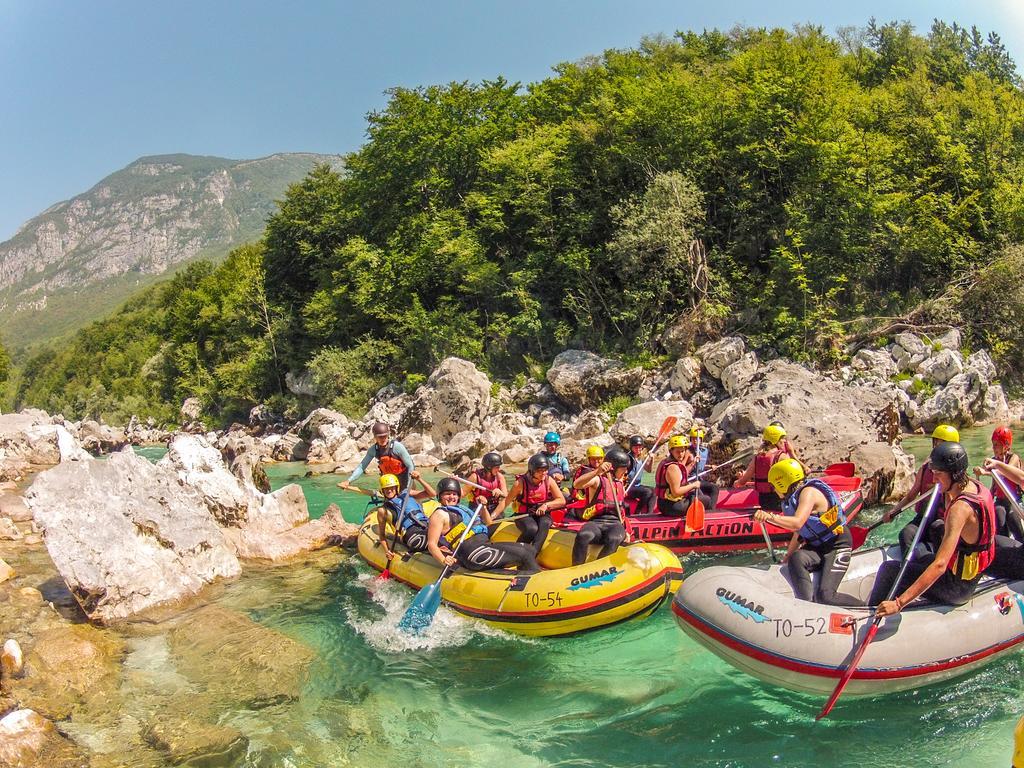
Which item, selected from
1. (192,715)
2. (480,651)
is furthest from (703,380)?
(192,715)

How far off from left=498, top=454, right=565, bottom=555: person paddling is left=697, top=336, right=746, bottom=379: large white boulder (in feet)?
45.9

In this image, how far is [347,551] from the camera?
11.1 meters

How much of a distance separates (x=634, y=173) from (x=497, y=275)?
21.1 ft

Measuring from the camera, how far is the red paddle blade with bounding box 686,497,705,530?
28.0 ft

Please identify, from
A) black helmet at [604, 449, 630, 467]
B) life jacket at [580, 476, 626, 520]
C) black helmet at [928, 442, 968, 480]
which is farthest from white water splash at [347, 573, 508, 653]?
black helmet at [928, 442, 968, 480]

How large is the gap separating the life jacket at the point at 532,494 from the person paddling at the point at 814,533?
3.17 metres

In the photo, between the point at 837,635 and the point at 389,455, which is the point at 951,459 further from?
the point at 389,455

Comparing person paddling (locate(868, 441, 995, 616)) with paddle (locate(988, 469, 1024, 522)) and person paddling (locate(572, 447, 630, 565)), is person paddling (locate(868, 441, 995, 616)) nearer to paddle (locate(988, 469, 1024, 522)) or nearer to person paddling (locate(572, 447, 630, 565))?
paddle (locate(988, 469, 1024, 522))

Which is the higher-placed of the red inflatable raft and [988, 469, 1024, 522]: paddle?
[988, 469, 1024, 522]: paddle

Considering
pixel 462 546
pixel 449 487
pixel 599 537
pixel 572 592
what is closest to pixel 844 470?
pixel 599 537

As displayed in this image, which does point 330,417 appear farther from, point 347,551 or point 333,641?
point 333,641

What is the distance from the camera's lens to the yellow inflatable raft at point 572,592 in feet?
21.6

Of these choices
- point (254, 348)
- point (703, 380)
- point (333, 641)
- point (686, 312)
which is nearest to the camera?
point (333, 641)

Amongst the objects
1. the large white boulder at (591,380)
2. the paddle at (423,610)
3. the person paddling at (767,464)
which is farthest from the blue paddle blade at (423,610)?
the large white boulder at (591,380)
